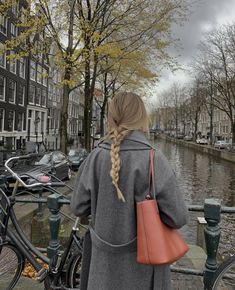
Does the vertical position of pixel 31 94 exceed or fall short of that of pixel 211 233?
it exceeds it

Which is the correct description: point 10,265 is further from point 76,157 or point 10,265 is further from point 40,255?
point 76,157

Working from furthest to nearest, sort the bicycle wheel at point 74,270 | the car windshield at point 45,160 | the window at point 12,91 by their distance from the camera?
the window at point 12,91
the car windshield at point 45,160
the bicycle wheel at point 74,270

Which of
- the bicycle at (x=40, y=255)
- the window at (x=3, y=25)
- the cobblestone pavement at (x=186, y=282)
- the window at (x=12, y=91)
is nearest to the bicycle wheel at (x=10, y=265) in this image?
the bicycle at (x=40, y=255)

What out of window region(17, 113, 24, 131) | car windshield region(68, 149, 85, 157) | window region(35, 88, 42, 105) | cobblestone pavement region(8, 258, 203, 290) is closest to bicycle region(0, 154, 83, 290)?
cobblestone pavement region(8, 258, 203, 290)

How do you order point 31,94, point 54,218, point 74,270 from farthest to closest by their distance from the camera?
point 31,94, point 54,218, point 74,270

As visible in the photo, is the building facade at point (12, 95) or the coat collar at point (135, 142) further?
the building facade at point (12, 95)

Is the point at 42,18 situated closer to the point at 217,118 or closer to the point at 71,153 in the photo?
the point at 71,153

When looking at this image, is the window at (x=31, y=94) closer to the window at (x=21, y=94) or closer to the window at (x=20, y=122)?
the window at (x=21, y=94)

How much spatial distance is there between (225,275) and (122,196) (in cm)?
117

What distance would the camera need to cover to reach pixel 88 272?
2365mm

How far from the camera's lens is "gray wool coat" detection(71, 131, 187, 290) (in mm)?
2098

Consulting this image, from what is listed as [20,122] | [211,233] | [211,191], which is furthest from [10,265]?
[20,122]

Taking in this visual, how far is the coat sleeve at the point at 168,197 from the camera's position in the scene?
6.80 feet

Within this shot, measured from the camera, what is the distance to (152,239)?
200cm
